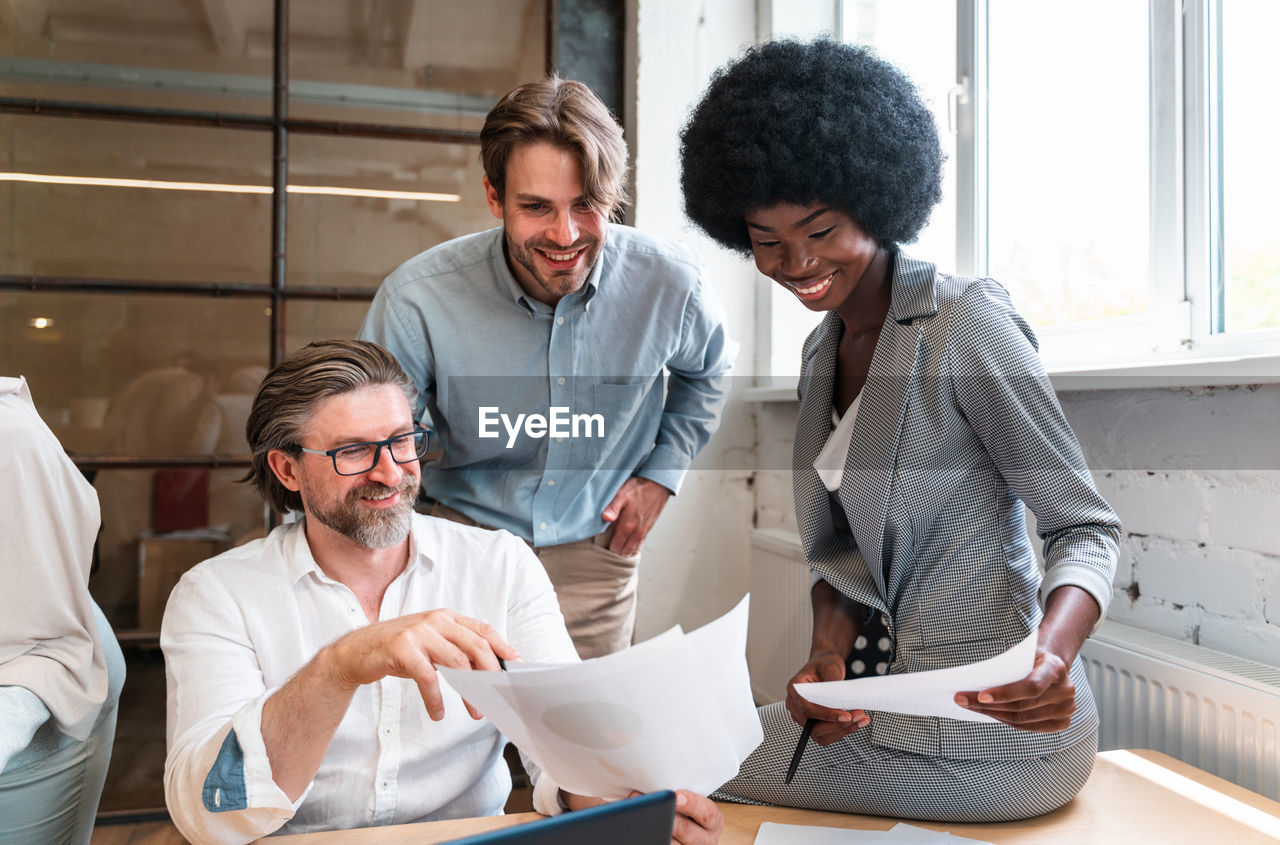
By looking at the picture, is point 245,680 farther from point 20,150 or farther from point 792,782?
point 20,150

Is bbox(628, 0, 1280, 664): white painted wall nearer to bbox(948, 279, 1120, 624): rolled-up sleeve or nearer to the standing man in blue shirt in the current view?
bbox(948, 279, 1120, 624): rolled-up sleeve

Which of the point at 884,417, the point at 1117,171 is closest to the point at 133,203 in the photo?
the point at 884,417

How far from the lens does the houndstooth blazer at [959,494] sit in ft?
3.77

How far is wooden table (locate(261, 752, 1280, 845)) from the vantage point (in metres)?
1.03

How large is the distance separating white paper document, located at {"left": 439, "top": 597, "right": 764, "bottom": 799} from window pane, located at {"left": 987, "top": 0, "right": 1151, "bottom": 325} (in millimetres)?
1446

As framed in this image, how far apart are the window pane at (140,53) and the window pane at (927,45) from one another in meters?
1.71

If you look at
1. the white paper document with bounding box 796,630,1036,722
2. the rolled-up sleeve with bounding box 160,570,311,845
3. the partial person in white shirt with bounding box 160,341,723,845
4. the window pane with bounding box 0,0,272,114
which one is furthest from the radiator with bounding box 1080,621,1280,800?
the window pane with bounding box 0,0,272,114

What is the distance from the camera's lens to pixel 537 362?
195cm

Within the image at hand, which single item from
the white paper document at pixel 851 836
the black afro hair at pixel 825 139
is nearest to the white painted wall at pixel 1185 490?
the black afro hair at pixel 825 139

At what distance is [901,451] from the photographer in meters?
1.25

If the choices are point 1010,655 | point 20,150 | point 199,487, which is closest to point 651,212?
point 199,487

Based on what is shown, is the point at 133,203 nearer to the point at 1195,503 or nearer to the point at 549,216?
the point at 549,216

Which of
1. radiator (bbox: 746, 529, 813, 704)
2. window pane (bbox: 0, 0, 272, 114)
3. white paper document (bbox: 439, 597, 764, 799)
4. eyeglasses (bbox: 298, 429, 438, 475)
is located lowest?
radiator (bbox: 746, 529, 813, 704)

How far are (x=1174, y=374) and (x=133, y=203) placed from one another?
96.8 inches
